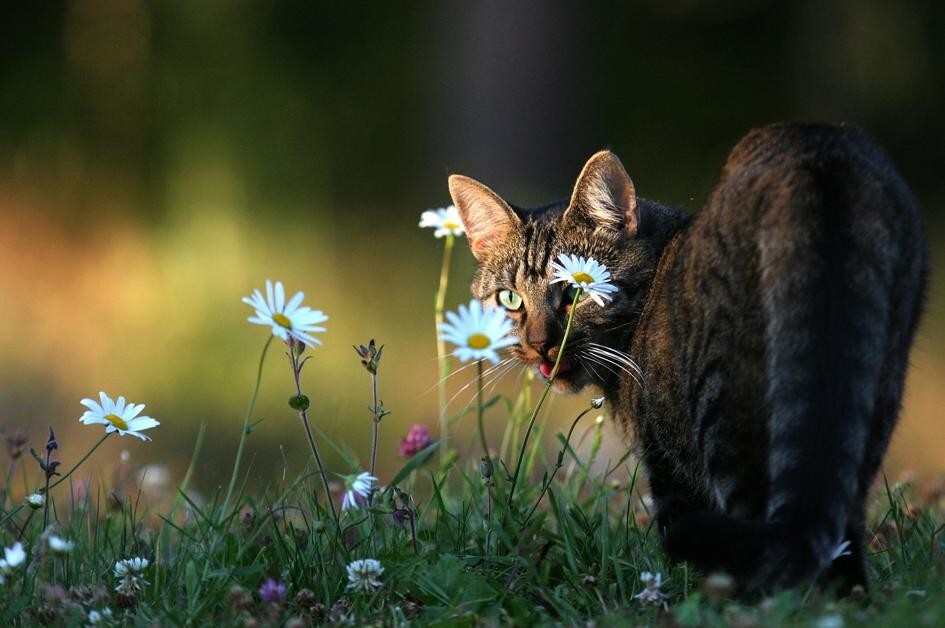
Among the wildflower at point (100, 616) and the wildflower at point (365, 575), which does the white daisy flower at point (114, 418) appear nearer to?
the wildflower at point (100, 616)

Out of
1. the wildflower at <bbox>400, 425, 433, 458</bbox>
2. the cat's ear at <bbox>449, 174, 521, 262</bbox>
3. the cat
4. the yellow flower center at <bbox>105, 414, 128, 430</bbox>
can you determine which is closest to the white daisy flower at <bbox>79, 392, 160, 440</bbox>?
the yellow flower center at <bbox>105, 414, 128, 430</bbox>

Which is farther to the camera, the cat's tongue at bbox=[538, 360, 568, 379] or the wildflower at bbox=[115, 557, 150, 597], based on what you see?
the cat's tongue at bbox=[538, 360, 568, 379]

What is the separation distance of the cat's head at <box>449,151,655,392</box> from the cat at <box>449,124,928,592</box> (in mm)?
87

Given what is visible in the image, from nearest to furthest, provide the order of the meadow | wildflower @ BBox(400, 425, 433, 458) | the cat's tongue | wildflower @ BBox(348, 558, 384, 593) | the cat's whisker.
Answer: the meadow, wildflower @ BBox(348, 558, 384, 593), the cat's whisker, wildflower @ BBox(400, 425, 433, 458), the cat's tongue

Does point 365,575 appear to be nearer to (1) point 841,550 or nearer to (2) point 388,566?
(2) point 388,566

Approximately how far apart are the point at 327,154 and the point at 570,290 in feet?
23.6

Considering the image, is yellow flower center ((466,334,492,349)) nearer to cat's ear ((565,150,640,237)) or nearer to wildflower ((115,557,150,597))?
wildflower ((115,557,150,597))

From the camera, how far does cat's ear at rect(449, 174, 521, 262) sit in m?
3.38

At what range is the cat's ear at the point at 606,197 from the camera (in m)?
3.08

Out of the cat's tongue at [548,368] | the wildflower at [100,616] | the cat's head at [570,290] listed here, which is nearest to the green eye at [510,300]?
the cat's head at [570,290]

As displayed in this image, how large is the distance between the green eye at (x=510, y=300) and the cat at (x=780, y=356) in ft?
1.07

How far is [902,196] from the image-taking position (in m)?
2.37

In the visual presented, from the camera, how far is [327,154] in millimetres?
10008

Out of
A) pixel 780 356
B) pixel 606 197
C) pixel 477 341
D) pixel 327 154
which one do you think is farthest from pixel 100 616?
pixel 327 154
